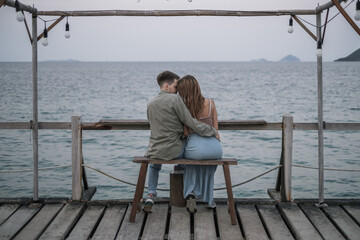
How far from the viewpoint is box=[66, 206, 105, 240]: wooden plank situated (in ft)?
13.8

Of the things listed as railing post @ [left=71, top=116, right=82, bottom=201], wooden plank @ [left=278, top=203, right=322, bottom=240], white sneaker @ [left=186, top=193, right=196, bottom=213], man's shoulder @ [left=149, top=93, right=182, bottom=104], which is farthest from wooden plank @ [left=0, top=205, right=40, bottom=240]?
wooden plank @ [left=278, top=203, right=322, bottom=240]

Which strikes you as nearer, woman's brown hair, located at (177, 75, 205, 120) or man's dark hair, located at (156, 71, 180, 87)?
woman's brown hair, located at (177, 75, 205, 120)

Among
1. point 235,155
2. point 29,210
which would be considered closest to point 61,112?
point 235,155

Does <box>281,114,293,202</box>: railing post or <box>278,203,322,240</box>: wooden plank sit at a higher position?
<box>281,114,293,202</box>: railing post

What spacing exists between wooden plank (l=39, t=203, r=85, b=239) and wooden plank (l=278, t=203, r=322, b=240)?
6.84 feet

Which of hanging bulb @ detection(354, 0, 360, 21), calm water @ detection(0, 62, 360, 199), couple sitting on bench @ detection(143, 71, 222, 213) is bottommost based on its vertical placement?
calm water @ detection(0, 62, 360, 199)

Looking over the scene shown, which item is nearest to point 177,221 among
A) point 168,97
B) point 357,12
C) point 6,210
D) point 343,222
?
point 168,97

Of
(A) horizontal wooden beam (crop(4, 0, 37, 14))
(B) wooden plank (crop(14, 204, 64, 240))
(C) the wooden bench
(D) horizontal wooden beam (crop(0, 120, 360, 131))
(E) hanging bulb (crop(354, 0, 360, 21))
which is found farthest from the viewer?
(D) horizontal wooden beam (crop(0, 120, 360, 131))

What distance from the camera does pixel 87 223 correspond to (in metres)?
4.51

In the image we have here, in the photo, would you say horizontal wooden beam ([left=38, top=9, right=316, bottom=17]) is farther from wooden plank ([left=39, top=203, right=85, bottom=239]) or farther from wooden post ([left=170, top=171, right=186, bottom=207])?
wooden plank ([left=39, top=203, right=85, bottom=239])

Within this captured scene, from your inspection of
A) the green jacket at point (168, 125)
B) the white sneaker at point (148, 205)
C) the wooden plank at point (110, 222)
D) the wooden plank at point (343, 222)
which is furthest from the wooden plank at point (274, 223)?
the wooden plank at point (110, 222)

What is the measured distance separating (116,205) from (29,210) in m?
0.90

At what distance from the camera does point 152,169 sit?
4.89m

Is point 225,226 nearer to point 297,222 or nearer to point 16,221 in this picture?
point 297,222
